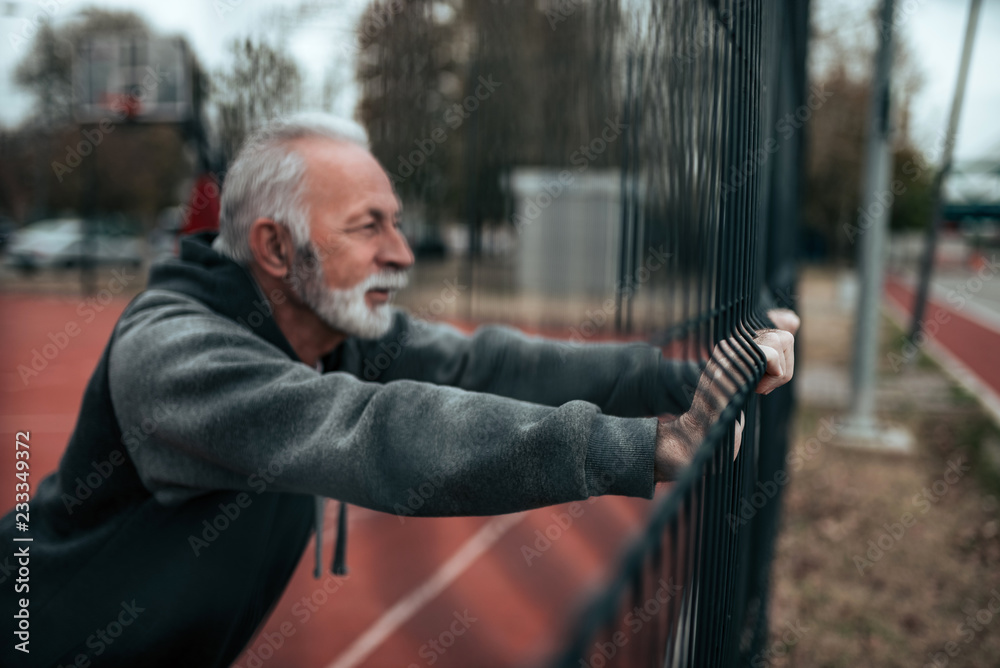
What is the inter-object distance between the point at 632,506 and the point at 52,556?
4.43m

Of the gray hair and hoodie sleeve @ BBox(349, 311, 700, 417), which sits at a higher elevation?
the gray hair

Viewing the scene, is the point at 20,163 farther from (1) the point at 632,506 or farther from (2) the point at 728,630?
(2) the point at 728,630

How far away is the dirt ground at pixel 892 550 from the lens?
343cm

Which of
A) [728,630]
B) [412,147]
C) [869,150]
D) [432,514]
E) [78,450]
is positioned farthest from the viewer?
[869,150]

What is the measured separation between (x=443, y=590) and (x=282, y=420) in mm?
3056

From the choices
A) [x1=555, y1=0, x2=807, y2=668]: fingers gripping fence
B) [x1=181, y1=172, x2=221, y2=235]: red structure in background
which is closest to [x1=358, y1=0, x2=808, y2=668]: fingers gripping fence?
[x1=555, y1=0, x2=807, y2=668]: fingers gripping fence

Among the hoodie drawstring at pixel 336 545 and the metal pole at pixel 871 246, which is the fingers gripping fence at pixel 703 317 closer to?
the hoodie drawstring at pixel 336 545

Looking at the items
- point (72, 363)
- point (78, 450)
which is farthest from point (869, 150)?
point (72, 363)

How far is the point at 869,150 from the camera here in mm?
6879
